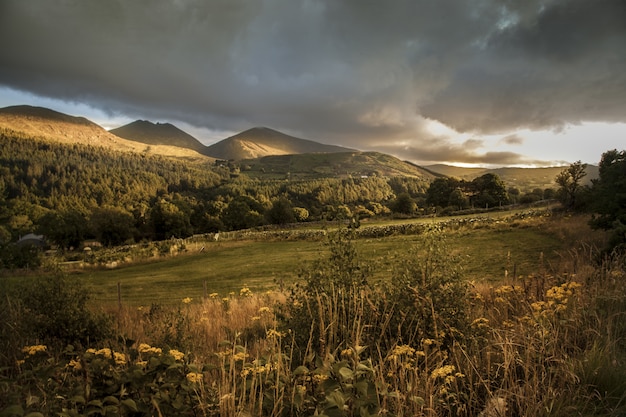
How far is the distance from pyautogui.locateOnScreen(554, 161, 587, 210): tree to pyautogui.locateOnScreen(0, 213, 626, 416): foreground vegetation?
123 feet

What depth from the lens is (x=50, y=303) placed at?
7.82 meters

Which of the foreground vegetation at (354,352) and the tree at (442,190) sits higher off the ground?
the tree at (442,190)

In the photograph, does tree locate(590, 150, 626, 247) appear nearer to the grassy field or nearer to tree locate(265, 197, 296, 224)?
the grassy field

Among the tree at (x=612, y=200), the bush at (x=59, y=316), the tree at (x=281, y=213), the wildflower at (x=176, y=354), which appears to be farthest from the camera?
the tree at (x=281, y=213)

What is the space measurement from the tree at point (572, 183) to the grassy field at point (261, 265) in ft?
26.6

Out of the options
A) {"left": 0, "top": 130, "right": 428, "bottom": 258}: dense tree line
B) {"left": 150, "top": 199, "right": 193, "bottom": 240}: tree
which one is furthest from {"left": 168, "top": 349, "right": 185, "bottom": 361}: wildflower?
{"left": 150, "top": 199, "right": 193, "bottom": 240}: tree

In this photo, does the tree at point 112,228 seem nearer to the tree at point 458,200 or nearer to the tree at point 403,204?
the tree at point 403,204

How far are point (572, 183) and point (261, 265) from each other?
35.8m

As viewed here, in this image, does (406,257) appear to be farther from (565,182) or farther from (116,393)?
(565,182)

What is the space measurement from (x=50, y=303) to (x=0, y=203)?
4.81 m

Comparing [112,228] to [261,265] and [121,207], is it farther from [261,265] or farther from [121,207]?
[261,265]

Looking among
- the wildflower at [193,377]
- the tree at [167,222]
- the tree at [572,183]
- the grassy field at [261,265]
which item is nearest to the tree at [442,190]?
the tree at [572,183]

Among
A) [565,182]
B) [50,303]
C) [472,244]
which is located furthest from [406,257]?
[565,182]

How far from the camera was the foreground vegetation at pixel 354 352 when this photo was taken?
2584mm
